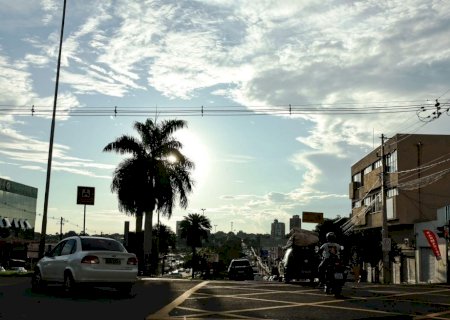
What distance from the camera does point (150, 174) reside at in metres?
37.5

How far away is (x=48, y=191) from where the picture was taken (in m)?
25.3

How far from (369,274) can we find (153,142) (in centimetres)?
3265

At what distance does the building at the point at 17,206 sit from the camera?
9794 cm

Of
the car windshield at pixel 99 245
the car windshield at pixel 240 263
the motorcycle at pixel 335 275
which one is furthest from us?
the car windshield at pixel 240 263

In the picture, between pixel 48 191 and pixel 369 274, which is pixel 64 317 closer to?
pixel 48 191

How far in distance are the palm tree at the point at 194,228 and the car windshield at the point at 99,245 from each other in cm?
6830

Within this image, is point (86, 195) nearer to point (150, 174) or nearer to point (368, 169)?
point (150, 174)

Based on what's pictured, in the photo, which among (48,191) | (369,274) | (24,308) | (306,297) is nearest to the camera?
(24,308)

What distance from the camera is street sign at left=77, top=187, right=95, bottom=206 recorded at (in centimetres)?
2569

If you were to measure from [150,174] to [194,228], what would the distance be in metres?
45.2

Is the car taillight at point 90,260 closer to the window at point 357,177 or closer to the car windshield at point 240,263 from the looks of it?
the car windshield at point 240,263

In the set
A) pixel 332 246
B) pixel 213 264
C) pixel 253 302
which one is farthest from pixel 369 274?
pixel 253 302

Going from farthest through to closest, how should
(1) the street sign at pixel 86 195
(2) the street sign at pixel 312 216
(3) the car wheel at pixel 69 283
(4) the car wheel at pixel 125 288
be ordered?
(2) the street sign at pixel 312 216 < (1) the street sign at pixel 86 195 < (4) the car wheel at pixel 125 288 < (3) the car wheel at pixel 69 283

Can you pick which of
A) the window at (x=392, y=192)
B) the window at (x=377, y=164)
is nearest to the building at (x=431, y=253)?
the window at (x=392, y=192)
